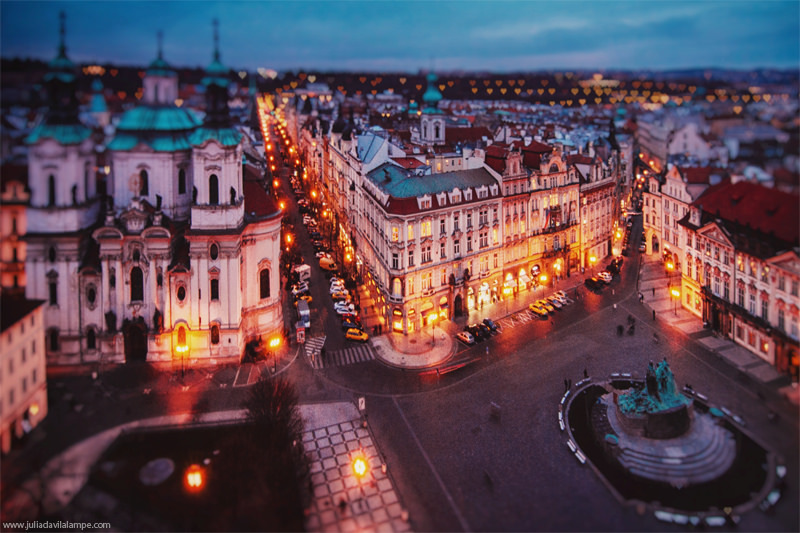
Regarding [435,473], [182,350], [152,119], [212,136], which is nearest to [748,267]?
[435,473]

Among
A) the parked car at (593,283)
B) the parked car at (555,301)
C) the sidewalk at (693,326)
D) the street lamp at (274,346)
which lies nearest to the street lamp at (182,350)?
the street lamp at (274,346)

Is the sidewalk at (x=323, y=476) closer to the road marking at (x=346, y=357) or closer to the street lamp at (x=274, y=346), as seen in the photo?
the road marking at (x=346, y=357)

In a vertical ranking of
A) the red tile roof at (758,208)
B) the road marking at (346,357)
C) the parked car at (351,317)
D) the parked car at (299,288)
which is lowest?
the road marking at (346,357)

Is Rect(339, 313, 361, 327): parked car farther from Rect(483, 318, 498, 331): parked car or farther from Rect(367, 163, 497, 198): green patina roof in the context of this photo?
Rect(367, 163, 497, 198): green patina roof

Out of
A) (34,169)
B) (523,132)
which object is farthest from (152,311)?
(523,132)

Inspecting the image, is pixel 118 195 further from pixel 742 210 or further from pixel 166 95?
pixel 742 210

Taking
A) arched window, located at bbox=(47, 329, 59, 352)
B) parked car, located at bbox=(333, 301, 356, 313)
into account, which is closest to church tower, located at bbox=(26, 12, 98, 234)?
arched window, located at bbox=(47, 329, 59, 352)
